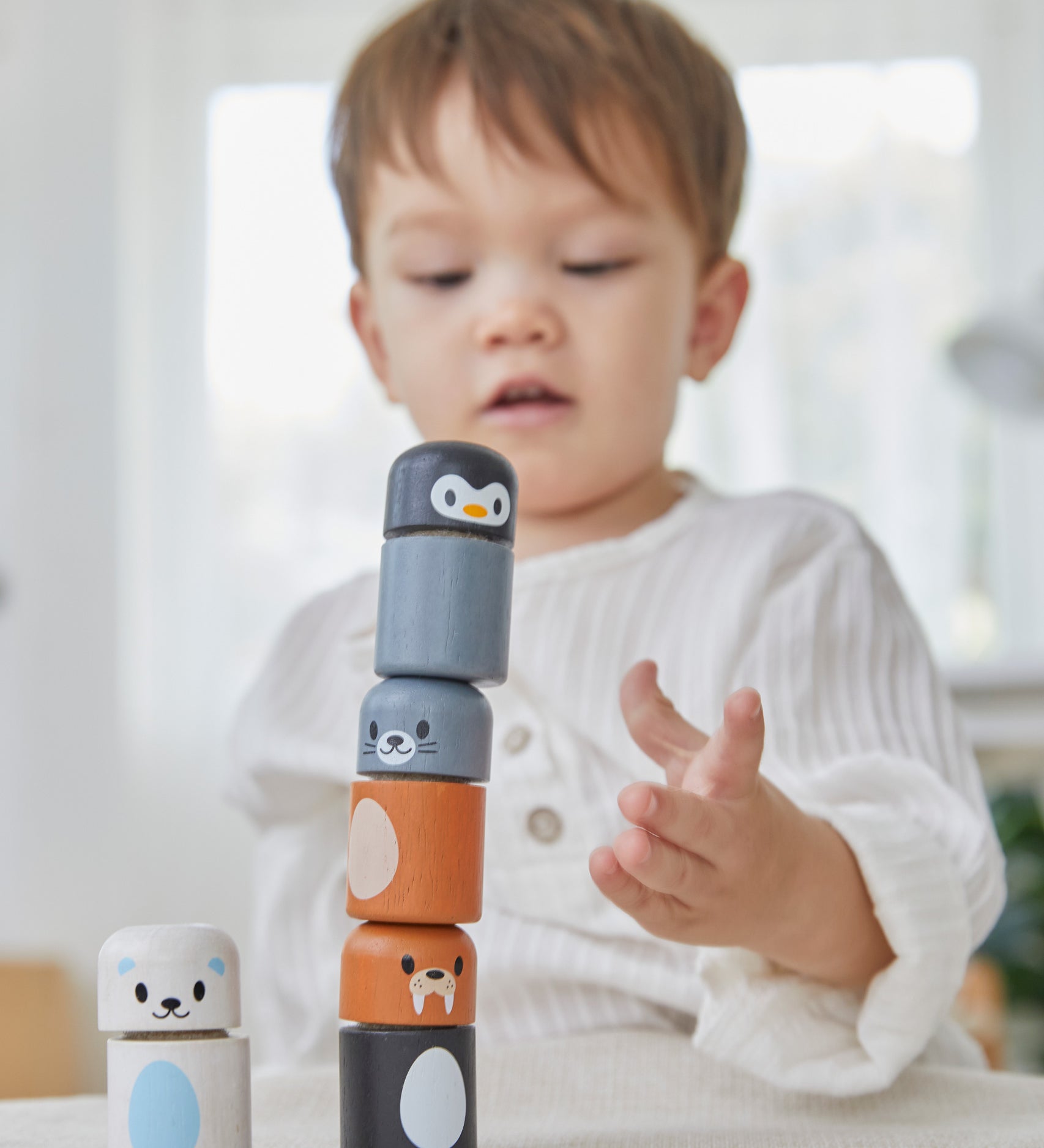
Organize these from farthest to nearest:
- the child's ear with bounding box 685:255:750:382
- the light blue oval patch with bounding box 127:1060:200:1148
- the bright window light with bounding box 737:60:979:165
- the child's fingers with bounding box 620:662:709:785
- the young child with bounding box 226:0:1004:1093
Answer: the bright window light with bounding box 737:60:979:165, the child's ear with bounding box 685:255:750:382, the young child with bounding box 226:0:1004:1093, the child's fingers with bounding box 620:662:709:785, the light blue oval patch with bounding box 127:1060:200:1148

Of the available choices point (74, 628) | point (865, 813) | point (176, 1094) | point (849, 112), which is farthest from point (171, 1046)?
point (849, 112)

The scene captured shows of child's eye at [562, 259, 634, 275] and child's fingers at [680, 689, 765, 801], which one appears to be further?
child's eye at [562, 259, 634, 275]

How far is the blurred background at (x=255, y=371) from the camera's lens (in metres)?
2.19

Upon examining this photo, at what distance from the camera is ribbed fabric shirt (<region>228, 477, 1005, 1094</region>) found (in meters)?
0.55

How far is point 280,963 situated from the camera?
0.80m

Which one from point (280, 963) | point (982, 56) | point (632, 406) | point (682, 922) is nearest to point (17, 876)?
point (280, 963)

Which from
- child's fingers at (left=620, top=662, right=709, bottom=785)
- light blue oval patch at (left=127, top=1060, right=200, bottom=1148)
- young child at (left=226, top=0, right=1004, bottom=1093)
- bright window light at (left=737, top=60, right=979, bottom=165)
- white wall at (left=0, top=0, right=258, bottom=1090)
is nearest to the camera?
light blue oval patch at (left=127, top=1060, right=200, bottom=1148)

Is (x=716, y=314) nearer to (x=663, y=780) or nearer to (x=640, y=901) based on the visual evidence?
(x=663, y=780)

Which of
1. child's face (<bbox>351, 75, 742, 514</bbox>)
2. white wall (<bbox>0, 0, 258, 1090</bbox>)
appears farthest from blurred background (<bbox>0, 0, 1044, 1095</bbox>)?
child's face (<bbox>351, 75, 742, 514</bbox>)

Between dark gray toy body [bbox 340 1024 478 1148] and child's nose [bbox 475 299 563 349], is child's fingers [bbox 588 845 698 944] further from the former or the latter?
child's nose [bbox 475 299 563 349]

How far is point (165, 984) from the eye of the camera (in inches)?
14.8

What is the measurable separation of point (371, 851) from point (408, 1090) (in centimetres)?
6

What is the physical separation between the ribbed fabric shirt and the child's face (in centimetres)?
7

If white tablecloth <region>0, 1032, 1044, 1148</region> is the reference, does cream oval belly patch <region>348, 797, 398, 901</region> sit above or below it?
above
